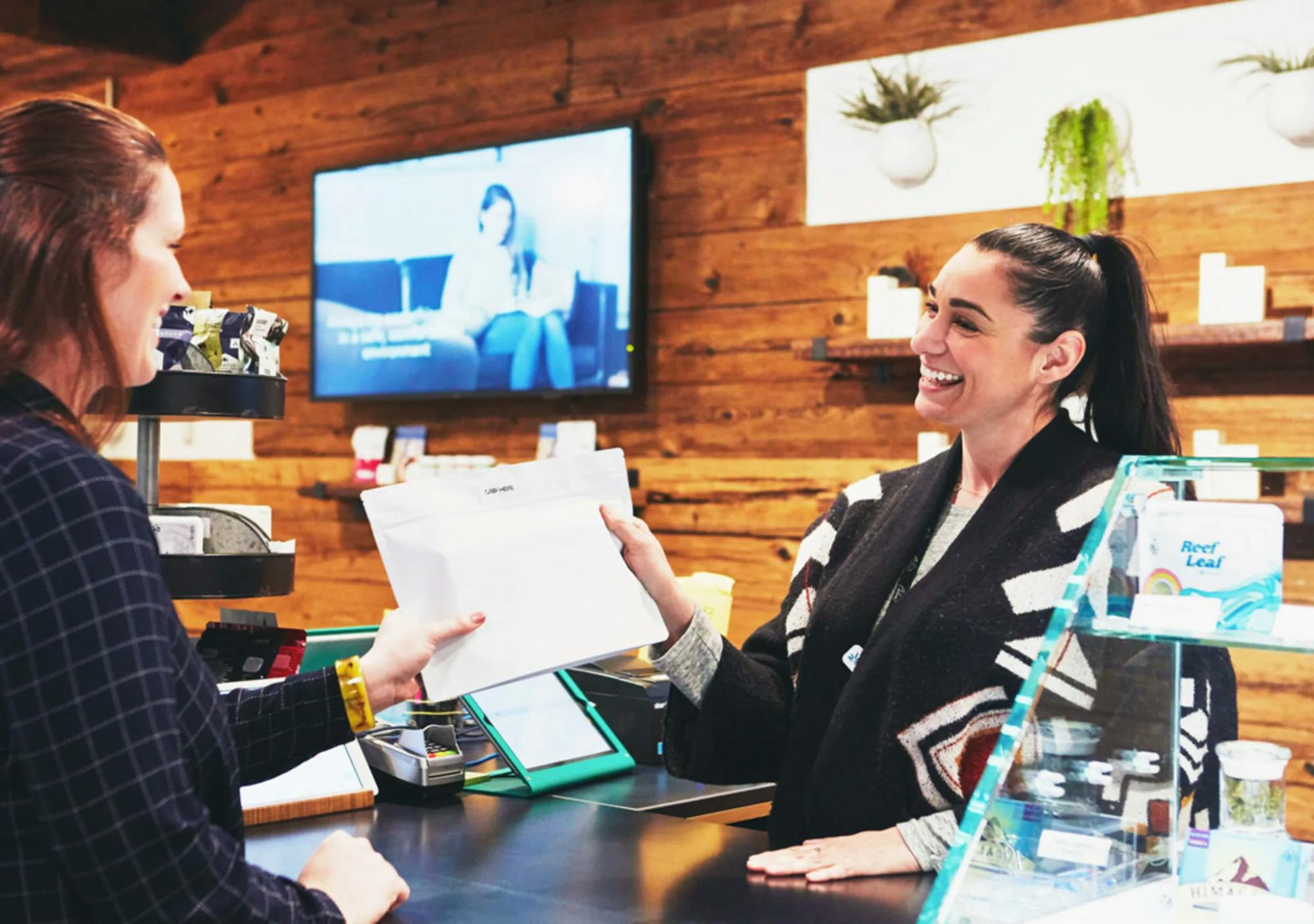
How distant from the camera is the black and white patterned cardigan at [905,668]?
1733 mm

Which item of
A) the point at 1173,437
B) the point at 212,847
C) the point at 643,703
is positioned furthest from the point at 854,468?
the point at 212,847

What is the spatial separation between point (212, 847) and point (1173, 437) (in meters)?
1.41

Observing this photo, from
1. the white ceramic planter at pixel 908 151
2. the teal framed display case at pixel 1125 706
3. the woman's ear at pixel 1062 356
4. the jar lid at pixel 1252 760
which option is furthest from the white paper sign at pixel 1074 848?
the white ceramic planter at pixel 908 151

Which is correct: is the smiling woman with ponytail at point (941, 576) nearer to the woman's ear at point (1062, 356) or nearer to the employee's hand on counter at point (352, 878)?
the woman's ear at point (1062, 356)

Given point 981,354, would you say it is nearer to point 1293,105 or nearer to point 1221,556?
point 1221,556

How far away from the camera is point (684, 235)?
442cm

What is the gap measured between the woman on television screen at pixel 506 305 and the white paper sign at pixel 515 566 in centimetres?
281

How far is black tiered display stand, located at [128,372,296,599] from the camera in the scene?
196cm

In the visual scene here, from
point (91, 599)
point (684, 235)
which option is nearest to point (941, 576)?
point (91, 599)

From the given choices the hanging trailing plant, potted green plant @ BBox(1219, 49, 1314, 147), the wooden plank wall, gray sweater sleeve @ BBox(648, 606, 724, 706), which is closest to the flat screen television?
the wooden plank wall

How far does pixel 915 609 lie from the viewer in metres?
1.79

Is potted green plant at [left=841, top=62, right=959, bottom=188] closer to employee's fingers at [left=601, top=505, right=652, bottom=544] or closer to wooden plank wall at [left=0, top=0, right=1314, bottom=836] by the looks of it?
wooden plank wall at [left=0, top=0, right=1314, bottom=836]

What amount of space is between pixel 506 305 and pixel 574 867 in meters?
3.23

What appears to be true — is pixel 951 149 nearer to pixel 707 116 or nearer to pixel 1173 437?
pixel 707 116
